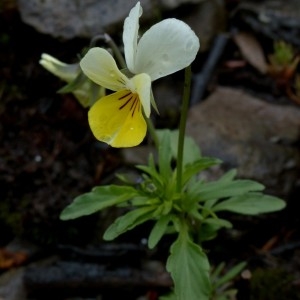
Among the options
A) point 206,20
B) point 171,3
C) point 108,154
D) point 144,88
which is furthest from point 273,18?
point 144,88

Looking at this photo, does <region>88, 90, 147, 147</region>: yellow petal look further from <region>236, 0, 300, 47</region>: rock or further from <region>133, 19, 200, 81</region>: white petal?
<region>236, 0, 300, 47</region>: rock

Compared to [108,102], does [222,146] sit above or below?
below

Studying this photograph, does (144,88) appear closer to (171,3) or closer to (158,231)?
(158,231)

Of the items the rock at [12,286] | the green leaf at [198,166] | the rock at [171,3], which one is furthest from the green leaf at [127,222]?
the rock at [171,3]

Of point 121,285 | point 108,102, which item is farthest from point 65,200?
point 108,102

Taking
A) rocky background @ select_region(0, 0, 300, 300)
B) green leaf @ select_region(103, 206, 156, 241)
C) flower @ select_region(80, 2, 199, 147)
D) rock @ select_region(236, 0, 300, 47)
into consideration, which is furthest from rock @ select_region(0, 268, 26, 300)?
rock @ select_region(236, 0, 300, 47)

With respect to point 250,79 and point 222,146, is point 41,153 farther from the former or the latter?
point 250,79

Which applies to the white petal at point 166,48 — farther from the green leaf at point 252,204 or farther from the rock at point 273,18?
the rock at point 273,18

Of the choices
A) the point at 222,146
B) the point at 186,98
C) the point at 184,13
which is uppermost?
the point at 186,98
